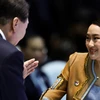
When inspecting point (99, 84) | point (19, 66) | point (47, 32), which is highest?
point (19, 66)

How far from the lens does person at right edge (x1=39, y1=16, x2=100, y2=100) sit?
2977mm

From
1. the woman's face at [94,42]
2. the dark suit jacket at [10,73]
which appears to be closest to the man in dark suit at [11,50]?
the dark suit jacket at [10,73]

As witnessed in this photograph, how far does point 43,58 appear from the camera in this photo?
16.7ft

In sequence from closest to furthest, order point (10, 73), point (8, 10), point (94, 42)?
point (10, 73) < point (8, 10) < point (94, 42)

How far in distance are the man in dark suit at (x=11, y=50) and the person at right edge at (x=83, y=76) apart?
0.51 meters

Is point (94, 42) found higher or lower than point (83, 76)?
higher

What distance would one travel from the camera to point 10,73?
7.97 ft

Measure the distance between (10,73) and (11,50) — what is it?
120 millimetres

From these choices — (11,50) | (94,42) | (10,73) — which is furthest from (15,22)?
(94,42)

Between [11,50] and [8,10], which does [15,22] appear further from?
[11,50]

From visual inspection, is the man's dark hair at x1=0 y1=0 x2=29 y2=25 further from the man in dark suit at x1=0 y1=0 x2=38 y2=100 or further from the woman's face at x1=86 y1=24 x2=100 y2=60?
the woman's face at x1=86 y1=24 x2=100 y2=60

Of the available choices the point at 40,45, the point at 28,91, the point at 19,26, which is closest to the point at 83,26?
the point at 40,45

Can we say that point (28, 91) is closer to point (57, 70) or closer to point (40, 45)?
point (57, 70)

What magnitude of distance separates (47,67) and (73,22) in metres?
1.42
